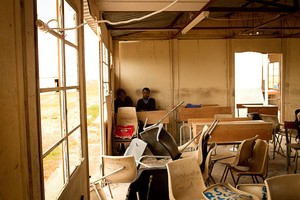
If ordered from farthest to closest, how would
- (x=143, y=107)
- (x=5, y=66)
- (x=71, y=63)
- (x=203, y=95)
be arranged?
(x=203, y=95) → (x=143, y=107) → (x=71, y=63) → (x=5, y=66)

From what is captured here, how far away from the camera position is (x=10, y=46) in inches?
41.4

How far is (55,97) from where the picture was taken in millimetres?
1856

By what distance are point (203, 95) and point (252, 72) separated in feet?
18.9

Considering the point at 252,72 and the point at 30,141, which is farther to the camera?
the point at 252,72

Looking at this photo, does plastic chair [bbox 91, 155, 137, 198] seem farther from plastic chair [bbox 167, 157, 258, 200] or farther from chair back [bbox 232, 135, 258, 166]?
chair back [bbox 232, 135, 258, 166]

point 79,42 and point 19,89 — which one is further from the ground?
point 79,42

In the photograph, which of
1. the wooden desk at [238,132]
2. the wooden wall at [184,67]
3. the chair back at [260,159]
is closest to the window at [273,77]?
the wooden wall at [184,67]

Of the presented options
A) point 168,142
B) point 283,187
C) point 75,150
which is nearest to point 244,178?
point 168,142

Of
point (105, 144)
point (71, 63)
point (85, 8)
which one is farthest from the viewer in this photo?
point (105, 144)

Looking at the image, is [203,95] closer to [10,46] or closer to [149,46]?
[149,46]

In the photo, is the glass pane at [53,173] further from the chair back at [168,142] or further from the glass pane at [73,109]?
the chair back at [168,142]

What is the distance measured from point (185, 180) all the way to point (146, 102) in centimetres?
518

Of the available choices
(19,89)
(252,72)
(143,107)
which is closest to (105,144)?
(143,107)

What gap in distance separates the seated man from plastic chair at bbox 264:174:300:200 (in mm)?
5839
